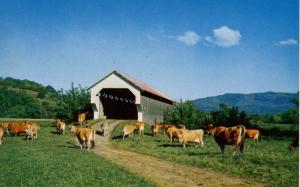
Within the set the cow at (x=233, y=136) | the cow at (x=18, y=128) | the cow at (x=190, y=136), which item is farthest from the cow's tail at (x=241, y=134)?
the cow at (x=18, y=128)

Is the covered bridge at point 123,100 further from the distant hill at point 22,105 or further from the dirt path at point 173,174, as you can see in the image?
the distant hill at point 22,105

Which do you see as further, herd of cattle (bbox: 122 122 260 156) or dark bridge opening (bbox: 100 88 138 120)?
dark bridge opening (bbox: 100 88 138 120)

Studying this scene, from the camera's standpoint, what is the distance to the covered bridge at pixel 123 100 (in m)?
46.1

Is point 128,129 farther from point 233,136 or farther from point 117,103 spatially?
point 117,103

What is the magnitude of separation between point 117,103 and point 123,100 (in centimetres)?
159

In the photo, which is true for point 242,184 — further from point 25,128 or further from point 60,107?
point 60,107

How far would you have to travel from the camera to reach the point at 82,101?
48.9 m

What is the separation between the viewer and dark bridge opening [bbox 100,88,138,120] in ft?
167

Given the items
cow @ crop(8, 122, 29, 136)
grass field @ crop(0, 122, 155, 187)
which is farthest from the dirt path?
cow @ crop(8, 122, 29, 136)

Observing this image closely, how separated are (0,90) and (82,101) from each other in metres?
82.7

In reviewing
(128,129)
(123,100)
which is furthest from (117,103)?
(128,129)

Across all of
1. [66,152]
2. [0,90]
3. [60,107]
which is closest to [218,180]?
[66,152]

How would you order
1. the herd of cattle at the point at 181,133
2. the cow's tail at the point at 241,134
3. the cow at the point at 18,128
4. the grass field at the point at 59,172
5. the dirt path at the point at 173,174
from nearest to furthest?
the grass field at the point at 59,172 → the dirt path at the point at 173,174 → the cow's tail at the point at 241,134 → the herd of cattle at the point at 181,133 → the cow at the point at 18,128

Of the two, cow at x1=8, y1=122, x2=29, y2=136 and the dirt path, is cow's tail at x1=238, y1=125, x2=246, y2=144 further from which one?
cow at x1=8, y1=122, x2=29, y2=136
